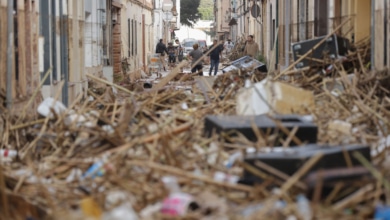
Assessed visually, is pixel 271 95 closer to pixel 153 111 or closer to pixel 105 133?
pixel 153 111

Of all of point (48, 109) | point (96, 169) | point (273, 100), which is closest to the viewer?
point (96, 169)

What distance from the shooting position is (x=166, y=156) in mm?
8156

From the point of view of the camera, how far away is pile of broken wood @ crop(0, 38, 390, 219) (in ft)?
23.2

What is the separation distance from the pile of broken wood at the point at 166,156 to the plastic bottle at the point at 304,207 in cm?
3

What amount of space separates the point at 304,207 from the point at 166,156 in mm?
1686

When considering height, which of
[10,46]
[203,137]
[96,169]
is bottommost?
[96,169]

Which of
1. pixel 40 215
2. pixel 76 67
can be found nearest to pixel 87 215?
pixel 40 215

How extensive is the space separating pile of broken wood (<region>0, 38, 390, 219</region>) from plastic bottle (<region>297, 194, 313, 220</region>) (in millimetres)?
30

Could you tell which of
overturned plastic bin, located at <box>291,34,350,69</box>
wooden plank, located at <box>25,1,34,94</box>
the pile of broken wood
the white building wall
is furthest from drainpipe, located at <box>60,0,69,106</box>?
the white building wall

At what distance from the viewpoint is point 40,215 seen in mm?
7711

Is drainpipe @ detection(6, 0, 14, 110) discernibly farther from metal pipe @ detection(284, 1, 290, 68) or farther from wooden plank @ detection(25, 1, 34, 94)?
metal pipe @ detection(284, 1, 290, 68)

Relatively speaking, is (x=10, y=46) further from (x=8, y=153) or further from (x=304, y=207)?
(x=304, y=207)

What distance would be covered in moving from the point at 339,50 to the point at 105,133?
6.80 meters

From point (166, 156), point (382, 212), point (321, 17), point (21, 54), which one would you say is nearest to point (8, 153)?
point (166, 156)
